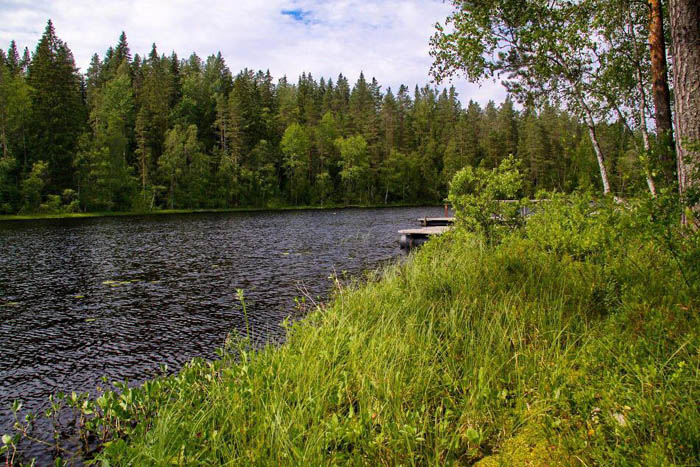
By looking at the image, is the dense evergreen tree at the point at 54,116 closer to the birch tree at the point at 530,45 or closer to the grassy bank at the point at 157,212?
the grassy bank at the point at 157,212

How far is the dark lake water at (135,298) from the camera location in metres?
8.03

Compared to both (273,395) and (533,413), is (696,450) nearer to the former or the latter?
(533,413)

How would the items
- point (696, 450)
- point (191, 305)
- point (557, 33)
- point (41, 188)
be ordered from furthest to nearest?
point (41, 188) → point (557, 33) → point (191, 305) → point (696, 450)

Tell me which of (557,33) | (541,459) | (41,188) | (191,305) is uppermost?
(557,33)

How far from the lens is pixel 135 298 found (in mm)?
13203

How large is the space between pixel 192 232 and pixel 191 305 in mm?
22669

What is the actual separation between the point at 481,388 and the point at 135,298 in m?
12.0

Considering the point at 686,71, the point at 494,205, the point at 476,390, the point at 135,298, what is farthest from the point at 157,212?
the point at 476,390

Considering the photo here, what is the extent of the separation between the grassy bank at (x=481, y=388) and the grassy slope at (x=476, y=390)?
0.02 m

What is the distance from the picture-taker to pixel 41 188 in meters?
47.6

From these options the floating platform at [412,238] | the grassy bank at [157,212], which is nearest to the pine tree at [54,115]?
Answer: the grassy bank at [157,212]

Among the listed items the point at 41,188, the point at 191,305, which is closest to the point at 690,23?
the point at 191,305

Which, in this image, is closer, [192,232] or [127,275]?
[127,275]

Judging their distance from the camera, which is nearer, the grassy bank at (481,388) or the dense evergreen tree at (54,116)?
the grassy bank at (481,388)
